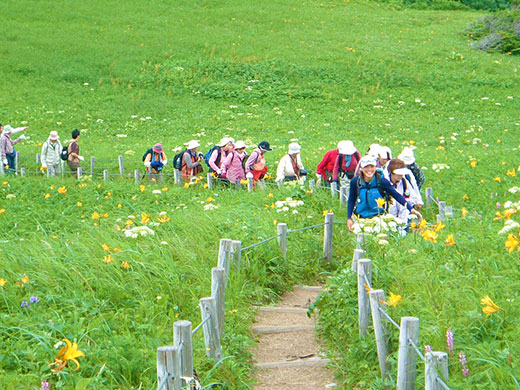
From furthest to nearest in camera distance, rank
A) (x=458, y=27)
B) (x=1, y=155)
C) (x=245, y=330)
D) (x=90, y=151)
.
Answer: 1. (x=458, y=27)
2. (x=90, y=151)
3. (x=1, y=155)
4. (x=245, y=330)

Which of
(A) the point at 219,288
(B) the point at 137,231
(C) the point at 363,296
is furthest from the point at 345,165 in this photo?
(A) the point at 219,288

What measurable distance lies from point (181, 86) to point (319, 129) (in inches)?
338

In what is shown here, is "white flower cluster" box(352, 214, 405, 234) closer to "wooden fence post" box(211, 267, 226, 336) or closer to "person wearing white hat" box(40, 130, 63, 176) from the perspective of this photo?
"wooden fence post" box(211, 267, 226, 336)

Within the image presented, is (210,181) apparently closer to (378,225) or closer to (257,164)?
(257,164)

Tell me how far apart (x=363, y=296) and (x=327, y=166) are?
6087 millimetres

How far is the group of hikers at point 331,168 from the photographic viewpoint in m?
7.19

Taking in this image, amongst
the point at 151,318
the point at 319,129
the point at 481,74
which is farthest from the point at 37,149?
the point at 481,74

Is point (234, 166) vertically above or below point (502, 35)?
below

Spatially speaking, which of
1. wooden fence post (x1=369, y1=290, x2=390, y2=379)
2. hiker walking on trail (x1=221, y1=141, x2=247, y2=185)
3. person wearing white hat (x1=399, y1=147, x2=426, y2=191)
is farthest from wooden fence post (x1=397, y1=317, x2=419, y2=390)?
hiker walking on trail (x1=221, y1=141, x2=247, y2=185)

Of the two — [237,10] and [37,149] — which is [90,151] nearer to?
[37,149]

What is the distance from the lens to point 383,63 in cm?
2856

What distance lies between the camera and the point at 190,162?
13.3m

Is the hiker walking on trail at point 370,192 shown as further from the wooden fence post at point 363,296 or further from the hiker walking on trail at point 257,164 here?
the hiker walking on trail at point 257,164

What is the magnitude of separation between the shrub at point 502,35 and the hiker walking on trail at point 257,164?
23495 mm
